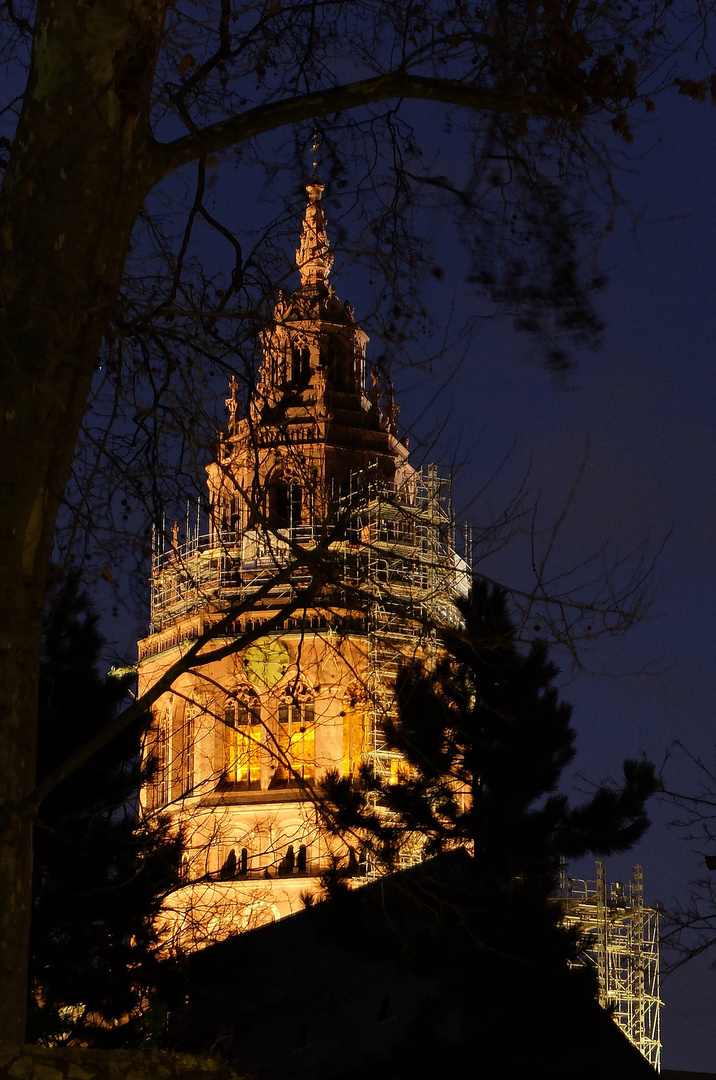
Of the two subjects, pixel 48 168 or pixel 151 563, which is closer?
pixel 48 168

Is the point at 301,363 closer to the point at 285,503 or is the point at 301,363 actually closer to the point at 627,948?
the point at 285,503

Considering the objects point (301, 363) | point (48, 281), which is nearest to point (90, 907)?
point (301, 363)

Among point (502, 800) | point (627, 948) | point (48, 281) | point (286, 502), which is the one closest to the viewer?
point (48, 281)

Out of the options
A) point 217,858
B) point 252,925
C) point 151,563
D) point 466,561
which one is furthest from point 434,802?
point 217,858

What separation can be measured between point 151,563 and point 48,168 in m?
3.85

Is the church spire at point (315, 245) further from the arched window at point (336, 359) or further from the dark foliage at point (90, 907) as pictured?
the dark foliage at point (90, 907)

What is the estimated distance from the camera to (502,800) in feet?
134

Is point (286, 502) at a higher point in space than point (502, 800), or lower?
lower

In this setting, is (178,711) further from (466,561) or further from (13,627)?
(13,627)

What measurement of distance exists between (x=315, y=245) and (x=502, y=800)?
28511 mm

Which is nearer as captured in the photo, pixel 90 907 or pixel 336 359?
pixel 336 359

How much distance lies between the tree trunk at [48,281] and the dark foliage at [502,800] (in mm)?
25530

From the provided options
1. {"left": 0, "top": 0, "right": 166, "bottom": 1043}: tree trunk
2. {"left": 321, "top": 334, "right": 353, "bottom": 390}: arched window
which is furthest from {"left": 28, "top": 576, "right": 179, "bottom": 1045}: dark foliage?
{"left": 0, "top": 0, "right": 166, "bottom": 1043}: tree trunk

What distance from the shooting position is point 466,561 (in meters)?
15.6
